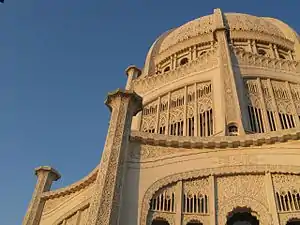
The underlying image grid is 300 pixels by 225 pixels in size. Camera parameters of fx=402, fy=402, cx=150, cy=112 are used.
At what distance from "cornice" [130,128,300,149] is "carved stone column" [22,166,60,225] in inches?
189

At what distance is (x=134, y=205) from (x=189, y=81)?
10.8 meters

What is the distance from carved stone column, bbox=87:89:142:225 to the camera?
9.97 metres

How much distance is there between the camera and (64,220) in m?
13.1

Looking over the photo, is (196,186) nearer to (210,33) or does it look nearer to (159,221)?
(159,221)

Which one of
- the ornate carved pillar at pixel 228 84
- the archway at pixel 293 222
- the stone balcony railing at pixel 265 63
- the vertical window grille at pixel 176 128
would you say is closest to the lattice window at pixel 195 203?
the archway at pixel 293 222

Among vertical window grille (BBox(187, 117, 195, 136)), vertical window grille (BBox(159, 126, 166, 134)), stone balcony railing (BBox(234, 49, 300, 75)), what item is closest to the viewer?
vertical window grille (BBox(187, 117, 195, 136))

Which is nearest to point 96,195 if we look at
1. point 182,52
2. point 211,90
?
point 211,90

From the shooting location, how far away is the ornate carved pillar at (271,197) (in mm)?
10023

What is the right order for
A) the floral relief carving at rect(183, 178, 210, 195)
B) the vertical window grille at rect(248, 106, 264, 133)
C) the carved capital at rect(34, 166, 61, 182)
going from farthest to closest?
the vertical window grille at rect(248, 106, 264, 133), the carved capital at rect(34, 166, 61, 182), the floral relief carving at rect(183, 178, 210, 195)

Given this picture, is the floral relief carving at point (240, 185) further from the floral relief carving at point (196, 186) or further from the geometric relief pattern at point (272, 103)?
the geometric relief pattern at point (272, 103)

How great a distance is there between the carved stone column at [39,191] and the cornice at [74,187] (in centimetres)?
32

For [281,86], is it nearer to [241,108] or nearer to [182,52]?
[241,108]

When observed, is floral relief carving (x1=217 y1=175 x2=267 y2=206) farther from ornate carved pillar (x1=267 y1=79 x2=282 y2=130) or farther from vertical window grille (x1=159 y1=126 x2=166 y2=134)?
vertical window grille (x1=159 y1=126 x2=166 y2=134)

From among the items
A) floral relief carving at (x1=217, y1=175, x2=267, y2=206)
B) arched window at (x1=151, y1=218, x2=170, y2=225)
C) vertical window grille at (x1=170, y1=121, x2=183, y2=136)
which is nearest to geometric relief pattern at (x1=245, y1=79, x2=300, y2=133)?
vertical window grille at (x1=170, y1=121, x2=183, y2=136)
